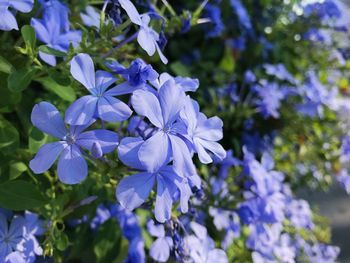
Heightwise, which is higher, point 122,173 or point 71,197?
point 122,173

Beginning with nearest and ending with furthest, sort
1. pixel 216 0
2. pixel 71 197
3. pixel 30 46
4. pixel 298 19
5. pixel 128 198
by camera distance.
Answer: pixel 128 198 < pixel 30 46 < pixel 71 197 < pixel 216 0 < pixel 298 19

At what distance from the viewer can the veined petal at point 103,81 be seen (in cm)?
74

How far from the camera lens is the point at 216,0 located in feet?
5.22

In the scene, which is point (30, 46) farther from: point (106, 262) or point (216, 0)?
point (216, 0)

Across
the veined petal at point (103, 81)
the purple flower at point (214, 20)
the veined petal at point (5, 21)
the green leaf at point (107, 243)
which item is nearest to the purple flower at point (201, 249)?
the green leaf at point (107, 243)

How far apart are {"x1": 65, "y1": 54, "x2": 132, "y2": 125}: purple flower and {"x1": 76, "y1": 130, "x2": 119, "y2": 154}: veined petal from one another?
21 mm

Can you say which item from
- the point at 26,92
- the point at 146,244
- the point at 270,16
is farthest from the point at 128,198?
the point at 270,16

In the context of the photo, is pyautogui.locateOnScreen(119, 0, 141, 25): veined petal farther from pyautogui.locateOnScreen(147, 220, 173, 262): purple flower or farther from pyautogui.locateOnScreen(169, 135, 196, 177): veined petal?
pyautogui.locateOnScreen(147, 220, 173, 262): purple flower

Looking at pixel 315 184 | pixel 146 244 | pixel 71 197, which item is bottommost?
pixel 315 184

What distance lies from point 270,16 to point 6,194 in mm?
1147

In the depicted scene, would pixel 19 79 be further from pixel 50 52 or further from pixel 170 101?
pixel 170 101

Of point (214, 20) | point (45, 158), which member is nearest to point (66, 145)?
point (45, 158)

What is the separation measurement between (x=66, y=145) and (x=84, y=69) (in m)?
0.10

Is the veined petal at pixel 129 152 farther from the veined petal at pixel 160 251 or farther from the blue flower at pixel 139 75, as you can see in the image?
the veined petal at pixel 160 251
